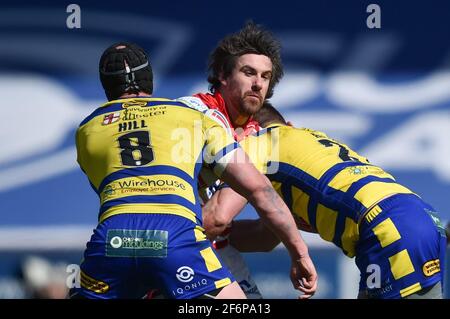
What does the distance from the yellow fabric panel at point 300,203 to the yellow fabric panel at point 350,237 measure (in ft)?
0.73

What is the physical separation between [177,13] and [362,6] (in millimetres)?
1657

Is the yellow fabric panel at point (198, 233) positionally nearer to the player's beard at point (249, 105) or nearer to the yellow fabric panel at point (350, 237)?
the yellow fabric panel at point (350, 237)

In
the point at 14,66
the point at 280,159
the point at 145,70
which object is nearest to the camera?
the point at 145,70

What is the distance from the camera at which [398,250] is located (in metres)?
4.38

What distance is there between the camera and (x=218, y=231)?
4.50 metres

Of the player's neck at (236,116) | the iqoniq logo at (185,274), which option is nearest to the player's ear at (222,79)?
the player's neck at (236,116)

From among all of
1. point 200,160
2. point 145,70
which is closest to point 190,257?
point 200,160

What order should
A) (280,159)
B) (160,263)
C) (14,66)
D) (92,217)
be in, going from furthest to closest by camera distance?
(14,66), (92,217), (280,159), (160,263)

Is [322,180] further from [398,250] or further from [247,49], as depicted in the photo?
[247,49]

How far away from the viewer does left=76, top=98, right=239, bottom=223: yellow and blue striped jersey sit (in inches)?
154

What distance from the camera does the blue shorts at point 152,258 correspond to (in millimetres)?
3807

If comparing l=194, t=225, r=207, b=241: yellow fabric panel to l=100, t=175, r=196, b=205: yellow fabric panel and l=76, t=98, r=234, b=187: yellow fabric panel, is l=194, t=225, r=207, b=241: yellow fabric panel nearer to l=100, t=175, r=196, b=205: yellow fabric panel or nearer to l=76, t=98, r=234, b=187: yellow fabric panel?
l=100, t=175, r=196, b=205: yellow fabric panel

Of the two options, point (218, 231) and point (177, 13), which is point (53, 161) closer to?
point (177, 13)

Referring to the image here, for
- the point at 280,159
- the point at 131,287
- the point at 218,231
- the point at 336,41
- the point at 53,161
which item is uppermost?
the point at 336,41
